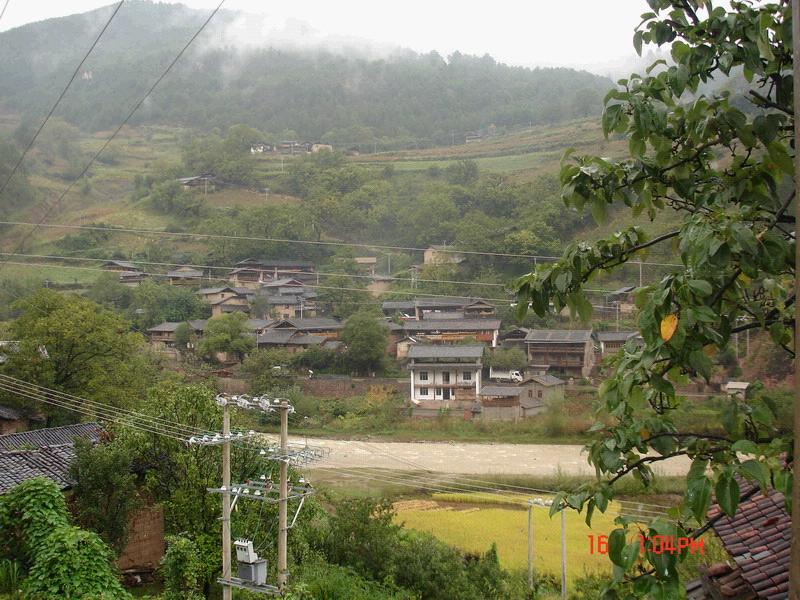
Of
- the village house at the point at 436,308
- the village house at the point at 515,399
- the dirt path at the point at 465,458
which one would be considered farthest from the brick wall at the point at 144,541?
the village house at the point at 436,308

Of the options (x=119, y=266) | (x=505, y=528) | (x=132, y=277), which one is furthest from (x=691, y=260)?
(x=119, y=266)

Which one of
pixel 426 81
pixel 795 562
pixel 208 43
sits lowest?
pixel 795 562

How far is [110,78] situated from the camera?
49594 millimetres

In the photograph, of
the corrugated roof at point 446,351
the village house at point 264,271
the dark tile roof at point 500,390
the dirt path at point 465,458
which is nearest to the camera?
the dirt path at point 465,458

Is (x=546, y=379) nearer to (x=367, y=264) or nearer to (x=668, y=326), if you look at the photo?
(x=367, y=264)

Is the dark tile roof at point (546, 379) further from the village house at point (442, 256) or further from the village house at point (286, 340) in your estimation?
the village house at point (442, 256)

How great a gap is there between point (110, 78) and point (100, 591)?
164 feet

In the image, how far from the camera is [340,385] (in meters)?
21.1

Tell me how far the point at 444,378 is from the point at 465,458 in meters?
4.15

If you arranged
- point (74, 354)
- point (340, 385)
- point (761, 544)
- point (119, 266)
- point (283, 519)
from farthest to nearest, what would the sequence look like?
1. point (119, 266)
2. point (340, 385)
3. point (74, 354)
4. point (283, 519)
5. point (761, 544)

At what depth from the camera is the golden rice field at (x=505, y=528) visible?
9.58 meters

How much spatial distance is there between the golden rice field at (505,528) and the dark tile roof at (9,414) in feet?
20.4

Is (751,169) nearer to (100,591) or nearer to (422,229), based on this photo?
(100,591)

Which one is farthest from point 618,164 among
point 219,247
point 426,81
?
point 426,81
